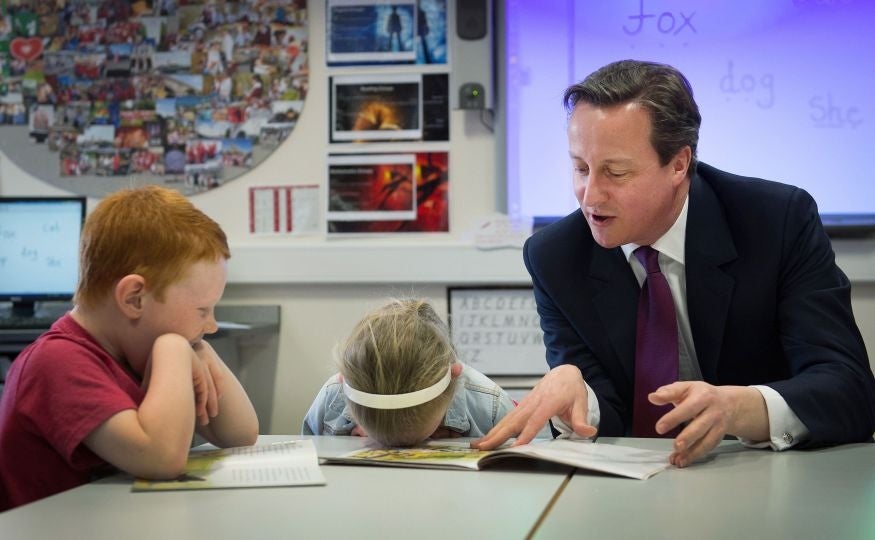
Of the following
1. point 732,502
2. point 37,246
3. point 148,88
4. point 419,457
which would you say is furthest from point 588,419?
point 148,88

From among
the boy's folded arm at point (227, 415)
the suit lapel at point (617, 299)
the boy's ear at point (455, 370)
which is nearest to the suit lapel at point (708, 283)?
the suit lapel at point (617, 299)

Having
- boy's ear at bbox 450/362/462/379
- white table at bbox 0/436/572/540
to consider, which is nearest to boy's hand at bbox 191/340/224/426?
white table at bbox 0/436/572/540

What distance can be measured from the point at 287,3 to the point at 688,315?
6.29ft

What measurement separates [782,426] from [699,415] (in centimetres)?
18

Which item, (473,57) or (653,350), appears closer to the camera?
(653,350)

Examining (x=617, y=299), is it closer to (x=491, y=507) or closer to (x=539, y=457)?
(x=539, y=457)

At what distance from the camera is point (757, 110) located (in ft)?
9.55

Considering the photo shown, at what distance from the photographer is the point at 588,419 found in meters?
1.55

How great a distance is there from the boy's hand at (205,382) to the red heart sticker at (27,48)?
7.35 feet

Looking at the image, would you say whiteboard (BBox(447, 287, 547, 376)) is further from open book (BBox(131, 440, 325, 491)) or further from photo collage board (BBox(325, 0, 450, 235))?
open book (BBox(131, 440, 325, 491))

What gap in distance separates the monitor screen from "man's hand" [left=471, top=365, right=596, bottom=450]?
62.5 inches

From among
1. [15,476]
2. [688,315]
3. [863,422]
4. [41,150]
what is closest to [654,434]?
[688,315]

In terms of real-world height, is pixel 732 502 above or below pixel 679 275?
below

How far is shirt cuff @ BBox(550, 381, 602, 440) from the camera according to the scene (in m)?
1.52
